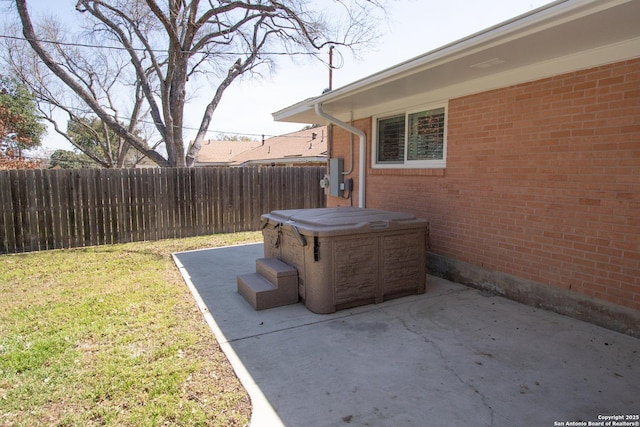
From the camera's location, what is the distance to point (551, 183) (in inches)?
156

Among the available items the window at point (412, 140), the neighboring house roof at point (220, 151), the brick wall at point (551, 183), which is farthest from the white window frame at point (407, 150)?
the neighboring house roof at point (220, 151)

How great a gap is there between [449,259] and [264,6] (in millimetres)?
12309

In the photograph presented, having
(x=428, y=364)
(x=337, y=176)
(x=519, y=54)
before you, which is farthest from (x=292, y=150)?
(x=428, y=364)

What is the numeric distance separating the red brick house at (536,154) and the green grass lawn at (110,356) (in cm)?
340

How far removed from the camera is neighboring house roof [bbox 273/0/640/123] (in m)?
2.73

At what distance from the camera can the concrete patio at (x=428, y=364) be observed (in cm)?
237

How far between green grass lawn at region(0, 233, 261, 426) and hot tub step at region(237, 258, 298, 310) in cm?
61

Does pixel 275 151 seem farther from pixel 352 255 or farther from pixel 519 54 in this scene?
pixel 519 54

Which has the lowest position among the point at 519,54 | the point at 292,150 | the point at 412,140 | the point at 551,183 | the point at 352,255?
the point at 352,255

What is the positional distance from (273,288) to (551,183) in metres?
3.23

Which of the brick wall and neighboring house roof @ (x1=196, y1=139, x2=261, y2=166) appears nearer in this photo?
the brick wall

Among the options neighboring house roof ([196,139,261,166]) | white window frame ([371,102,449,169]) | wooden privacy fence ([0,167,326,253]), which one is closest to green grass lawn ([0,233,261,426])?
wooden privacy fence ([0,167,326,253])

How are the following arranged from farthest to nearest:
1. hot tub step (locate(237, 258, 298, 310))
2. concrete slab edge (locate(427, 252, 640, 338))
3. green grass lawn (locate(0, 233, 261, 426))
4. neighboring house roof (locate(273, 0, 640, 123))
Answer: hot tub step (locate(237, 258, 298, 310))
concrete slab edge (locate(427, 252, 640, 338))
neighboring house roof (locate(273, 0, 640, 123))
green grass lawn (locate(0, 233, 261, 426))

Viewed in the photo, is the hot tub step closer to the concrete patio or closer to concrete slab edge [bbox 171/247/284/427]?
the concrete patio
